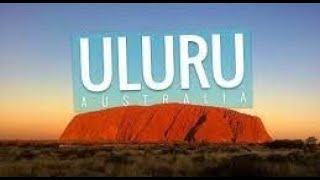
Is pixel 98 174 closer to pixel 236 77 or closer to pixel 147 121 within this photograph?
pixel 236 77

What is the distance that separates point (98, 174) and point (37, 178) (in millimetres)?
1745

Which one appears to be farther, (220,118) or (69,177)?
(220,118)

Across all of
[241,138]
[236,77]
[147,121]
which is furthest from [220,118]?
[236,77]

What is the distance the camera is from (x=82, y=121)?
96.5 metres

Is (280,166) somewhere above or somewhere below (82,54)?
below

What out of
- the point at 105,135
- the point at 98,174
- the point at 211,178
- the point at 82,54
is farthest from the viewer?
the point at 105,135

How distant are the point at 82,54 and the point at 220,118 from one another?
261 feet

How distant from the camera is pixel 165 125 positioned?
96875mm

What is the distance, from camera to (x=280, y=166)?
16688mm

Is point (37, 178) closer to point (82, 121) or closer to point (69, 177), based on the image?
point (69, 177)

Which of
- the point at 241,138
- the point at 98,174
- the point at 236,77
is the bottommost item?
the point at 241,138

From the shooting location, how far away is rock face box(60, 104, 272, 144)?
9350cm

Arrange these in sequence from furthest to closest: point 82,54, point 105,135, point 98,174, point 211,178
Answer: point 105,135
point 82,54
point 98,174
point 211,178

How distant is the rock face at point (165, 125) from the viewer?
307 feet
